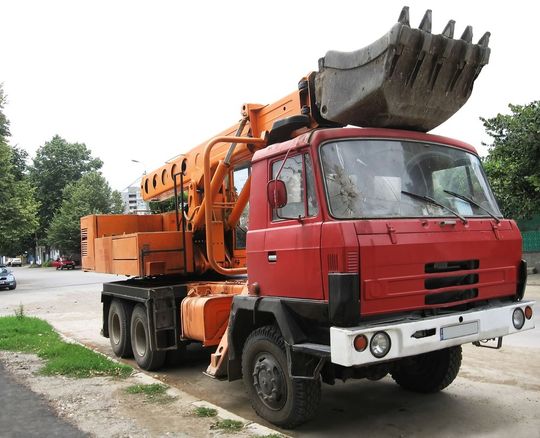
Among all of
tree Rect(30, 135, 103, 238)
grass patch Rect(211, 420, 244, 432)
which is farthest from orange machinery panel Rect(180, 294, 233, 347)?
tree Rect(30, 135, 103, 238)

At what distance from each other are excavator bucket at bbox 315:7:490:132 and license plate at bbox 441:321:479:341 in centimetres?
195

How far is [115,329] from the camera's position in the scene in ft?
30.1

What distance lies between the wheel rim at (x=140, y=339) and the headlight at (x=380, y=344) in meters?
4.66

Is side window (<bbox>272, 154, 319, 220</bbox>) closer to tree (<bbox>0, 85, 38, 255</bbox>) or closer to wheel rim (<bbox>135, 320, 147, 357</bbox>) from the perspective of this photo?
wheel rim (<bbox>135, 320, 147, 357</bbox>)

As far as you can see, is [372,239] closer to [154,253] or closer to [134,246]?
[154,253]

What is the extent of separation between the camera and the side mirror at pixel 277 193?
4875 mm

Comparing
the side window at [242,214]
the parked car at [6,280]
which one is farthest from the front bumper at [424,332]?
the parked car at [6,280]

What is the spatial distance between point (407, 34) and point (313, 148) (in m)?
1.24

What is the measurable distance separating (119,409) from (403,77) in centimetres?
434

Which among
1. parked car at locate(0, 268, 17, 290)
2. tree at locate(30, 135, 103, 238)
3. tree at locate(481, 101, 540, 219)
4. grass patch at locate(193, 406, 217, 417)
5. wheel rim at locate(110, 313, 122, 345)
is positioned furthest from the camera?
tree at locate(30, 135, 103, 238)

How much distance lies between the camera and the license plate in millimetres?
4523

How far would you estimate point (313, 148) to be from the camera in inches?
188

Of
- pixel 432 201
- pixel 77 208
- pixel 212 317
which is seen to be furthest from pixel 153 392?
Result: pixel 77 208

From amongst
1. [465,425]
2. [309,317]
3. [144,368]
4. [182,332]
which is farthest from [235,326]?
[144,368]
